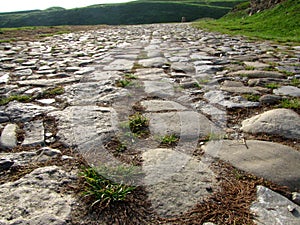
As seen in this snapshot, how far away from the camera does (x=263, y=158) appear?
1.66 metres

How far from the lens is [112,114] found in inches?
94.5

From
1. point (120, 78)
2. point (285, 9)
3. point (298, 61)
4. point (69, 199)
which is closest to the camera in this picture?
point (69, 199)

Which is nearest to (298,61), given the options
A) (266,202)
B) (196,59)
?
(196,59)

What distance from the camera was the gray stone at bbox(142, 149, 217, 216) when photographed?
1.35m

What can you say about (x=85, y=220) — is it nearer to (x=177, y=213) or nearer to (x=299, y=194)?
(x=177, y=213)

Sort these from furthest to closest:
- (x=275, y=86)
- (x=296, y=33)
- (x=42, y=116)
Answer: (x=296, y=33)
(x=275, y=86)
(x=42, y=116)

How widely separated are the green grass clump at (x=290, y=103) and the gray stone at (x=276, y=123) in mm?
130

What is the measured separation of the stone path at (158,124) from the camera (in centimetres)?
145

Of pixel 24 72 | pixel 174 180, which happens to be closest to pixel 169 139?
pixel 174 180

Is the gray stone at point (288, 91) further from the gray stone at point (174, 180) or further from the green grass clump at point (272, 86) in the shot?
the gray stone at point (174, 180)

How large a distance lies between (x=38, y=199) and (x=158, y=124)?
1.12 meters

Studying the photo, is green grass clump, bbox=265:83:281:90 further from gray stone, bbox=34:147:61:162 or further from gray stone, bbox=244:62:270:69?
gray stone, bbox=34:147:61:162

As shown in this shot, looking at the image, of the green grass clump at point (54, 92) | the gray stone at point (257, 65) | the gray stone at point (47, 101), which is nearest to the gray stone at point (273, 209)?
the gray stone at point (47, 101)

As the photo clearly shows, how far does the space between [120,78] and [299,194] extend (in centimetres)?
268
